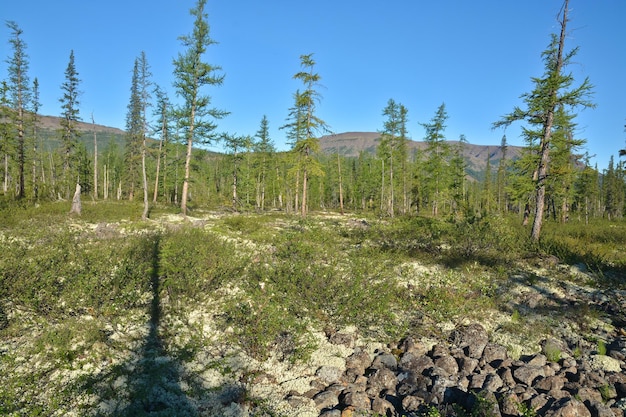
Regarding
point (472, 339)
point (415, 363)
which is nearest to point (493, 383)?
point (415, 363)

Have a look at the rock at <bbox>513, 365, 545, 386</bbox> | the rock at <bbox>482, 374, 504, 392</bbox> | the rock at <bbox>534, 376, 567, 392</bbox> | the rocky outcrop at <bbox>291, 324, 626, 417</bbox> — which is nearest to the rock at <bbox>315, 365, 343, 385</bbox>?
the rocky outcrop at <bbox>291, 324, 626, 417</bbox>

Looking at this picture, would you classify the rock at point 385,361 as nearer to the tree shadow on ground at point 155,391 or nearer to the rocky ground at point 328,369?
the rocky ground at point 328,369

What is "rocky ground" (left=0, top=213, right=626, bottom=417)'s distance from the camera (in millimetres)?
5148

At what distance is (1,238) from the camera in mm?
11547

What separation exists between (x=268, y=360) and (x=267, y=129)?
38742 millimetres

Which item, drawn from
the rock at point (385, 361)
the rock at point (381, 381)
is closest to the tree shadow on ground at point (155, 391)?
the rock at point (381, 381)

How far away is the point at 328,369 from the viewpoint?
6.39m

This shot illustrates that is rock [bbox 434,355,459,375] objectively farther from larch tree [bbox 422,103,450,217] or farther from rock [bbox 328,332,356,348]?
larch tree [bbox 422,103,450,217]

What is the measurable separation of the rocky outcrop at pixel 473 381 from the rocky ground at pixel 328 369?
0.02 meters

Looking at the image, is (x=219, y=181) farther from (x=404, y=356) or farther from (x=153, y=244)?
(x=404, y=356)

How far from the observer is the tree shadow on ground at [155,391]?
193 inches

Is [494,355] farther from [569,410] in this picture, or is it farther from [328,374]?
[328,374]

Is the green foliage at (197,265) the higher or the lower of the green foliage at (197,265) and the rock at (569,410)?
the higher

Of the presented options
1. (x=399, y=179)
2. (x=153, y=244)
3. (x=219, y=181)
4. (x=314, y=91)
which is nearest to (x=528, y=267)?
(x=153, y=244)
